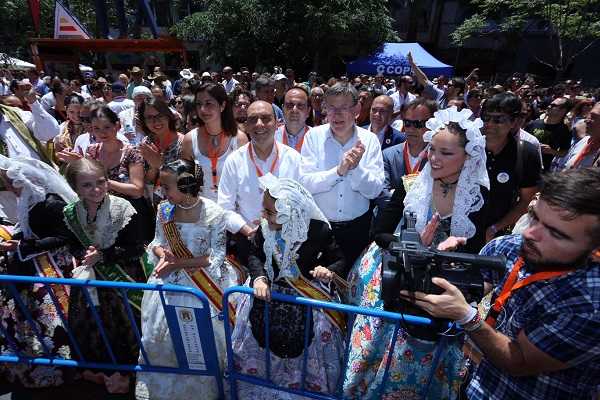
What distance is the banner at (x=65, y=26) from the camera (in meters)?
17.6

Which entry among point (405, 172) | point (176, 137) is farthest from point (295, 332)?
point (176, 137)

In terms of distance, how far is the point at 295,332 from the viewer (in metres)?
2.39

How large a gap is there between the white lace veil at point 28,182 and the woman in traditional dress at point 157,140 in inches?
34.4

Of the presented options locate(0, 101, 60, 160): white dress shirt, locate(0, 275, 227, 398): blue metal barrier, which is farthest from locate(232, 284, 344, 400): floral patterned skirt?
locate(0, 101, 60, 160): white dress shirt

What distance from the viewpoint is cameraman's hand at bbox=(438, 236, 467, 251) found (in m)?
2.10

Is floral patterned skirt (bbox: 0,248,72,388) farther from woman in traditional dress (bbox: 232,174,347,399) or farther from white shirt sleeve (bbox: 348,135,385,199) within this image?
white shirt sleeve (bbox: 348,135,385,199)

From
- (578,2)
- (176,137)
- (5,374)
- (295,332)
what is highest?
(578,2)

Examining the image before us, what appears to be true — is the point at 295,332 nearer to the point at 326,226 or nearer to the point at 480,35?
the point at 326,226

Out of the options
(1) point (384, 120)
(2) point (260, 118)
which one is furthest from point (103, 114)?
(1) point (384, 120)

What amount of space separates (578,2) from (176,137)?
82.4 feet

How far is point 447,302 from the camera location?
1.55 m

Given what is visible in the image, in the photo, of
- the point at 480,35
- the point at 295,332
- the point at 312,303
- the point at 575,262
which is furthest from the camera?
the point at 480,35

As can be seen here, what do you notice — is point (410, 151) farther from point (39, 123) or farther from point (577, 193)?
point (39, 123)

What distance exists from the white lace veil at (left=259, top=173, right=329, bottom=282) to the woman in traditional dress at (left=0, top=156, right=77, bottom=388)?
1641mm
